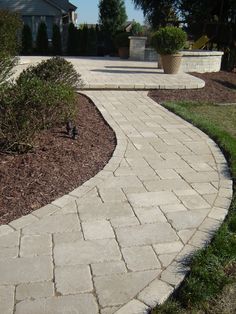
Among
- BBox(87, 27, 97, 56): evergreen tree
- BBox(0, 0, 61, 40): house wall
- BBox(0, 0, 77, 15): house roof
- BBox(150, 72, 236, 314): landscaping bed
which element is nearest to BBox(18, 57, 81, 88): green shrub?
BBox(150, 72, 236, 314): landscaping bed

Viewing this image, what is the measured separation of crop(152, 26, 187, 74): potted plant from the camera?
1138 centimetres

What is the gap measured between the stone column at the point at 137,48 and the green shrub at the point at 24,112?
1375 centimetres

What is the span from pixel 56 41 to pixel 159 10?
5.92 metres

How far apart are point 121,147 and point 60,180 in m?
1.40

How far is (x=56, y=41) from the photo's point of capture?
2092 centimetres

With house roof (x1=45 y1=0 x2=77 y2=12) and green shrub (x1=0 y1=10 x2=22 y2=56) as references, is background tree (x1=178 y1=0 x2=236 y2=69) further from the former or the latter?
green shrub (x1=0 y1=10 x2=22 y2=56)

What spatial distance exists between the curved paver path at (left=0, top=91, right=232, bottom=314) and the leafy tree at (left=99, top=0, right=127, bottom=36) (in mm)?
20303

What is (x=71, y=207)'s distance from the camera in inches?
137

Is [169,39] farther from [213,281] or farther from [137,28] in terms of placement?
[137,28]

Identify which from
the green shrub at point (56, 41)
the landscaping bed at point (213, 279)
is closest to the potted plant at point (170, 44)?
the landscaping bed at point (213, 279)

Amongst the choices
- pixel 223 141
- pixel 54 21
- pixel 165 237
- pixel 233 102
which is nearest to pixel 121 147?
pixel 223 141

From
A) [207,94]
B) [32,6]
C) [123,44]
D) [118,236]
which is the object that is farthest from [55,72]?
[32,6]

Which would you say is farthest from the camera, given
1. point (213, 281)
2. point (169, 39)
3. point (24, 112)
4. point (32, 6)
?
point (32, 6)

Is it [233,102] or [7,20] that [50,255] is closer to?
[233,102]
